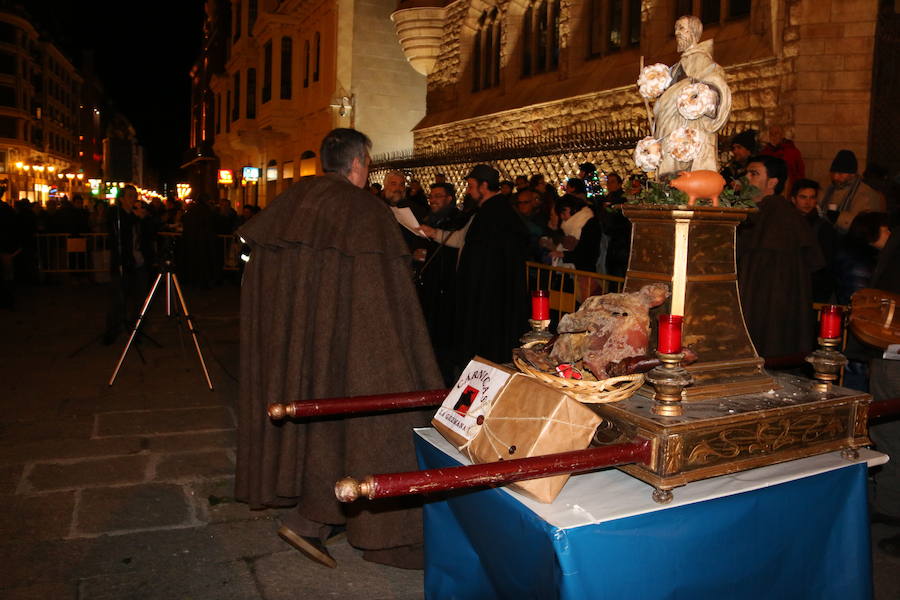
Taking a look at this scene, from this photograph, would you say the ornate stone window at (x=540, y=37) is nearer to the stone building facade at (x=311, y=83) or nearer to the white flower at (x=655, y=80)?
the stone building facade at (x=311, y=83)

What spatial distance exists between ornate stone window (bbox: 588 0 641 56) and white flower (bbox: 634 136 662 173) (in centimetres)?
1260

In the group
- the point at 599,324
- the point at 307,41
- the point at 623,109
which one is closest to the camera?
the point at 599,324

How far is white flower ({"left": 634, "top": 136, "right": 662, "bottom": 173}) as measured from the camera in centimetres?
297

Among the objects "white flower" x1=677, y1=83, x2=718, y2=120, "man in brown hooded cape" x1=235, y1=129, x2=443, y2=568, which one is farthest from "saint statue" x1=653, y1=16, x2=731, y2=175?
"man in brown hooded cape" x1=235, y1=129, x2=443, y2=568

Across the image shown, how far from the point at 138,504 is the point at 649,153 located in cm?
356

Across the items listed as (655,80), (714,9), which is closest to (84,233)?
(714,9)

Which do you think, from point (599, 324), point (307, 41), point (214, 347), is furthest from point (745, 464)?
point (307, 41)

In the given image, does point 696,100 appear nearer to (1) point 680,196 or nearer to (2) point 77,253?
(1) point 680,196

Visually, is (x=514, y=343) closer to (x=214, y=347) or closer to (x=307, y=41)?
(x=214, y=347)

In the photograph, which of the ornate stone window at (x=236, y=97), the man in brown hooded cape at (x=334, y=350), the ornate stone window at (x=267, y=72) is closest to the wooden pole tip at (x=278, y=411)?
the man in brown hooded cape at (x=334, y=350)

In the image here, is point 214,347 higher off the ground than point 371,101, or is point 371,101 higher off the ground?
point 371,101

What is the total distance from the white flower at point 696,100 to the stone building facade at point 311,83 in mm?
22267

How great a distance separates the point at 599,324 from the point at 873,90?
899 cm

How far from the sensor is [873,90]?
9625mm
